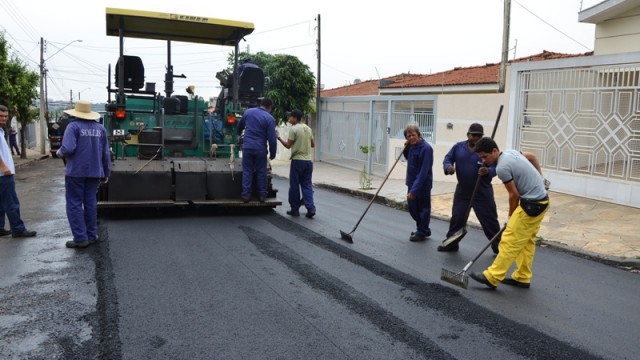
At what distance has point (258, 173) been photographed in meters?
8.19

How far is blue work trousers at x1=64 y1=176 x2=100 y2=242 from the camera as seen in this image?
6098 mm

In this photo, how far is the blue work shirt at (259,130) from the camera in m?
8.07

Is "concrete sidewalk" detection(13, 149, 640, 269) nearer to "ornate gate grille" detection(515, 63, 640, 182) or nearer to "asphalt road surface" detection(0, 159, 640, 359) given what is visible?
"asphalt road surface" detection(0, 159, 640, 359)

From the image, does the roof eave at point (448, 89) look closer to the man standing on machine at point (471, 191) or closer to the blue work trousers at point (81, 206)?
the man standing on machine at point (471, 191)

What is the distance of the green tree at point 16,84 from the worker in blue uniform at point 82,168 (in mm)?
13073

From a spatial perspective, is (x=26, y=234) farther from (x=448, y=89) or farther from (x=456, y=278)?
(x=448, y=89)

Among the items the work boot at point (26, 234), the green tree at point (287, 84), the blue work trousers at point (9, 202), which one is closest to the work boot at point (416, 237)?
the work boot at point (26, 234)

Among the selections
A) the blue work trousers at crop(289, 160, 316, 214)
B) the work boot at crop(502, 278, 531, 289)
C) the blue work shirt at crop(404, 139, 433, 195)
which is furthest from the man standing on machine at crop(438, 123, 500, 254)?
the blue work trousers at crop(289, 160, 316, 214)

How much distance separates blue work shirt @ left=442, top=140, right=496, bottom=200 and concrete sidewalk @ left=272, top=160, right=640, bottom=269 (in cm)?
105

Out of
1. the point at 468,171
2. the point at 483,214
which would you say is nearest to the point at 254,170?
the point at 468,171

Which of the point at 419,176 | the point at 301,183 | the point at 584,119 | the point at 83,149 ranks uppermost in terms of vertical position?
the point at 584,119

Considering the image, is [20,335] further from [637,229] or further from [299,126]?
[637,229]

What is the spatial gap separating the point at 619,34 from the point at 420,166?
389 inches

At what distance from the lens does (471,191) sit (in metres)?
6.45
